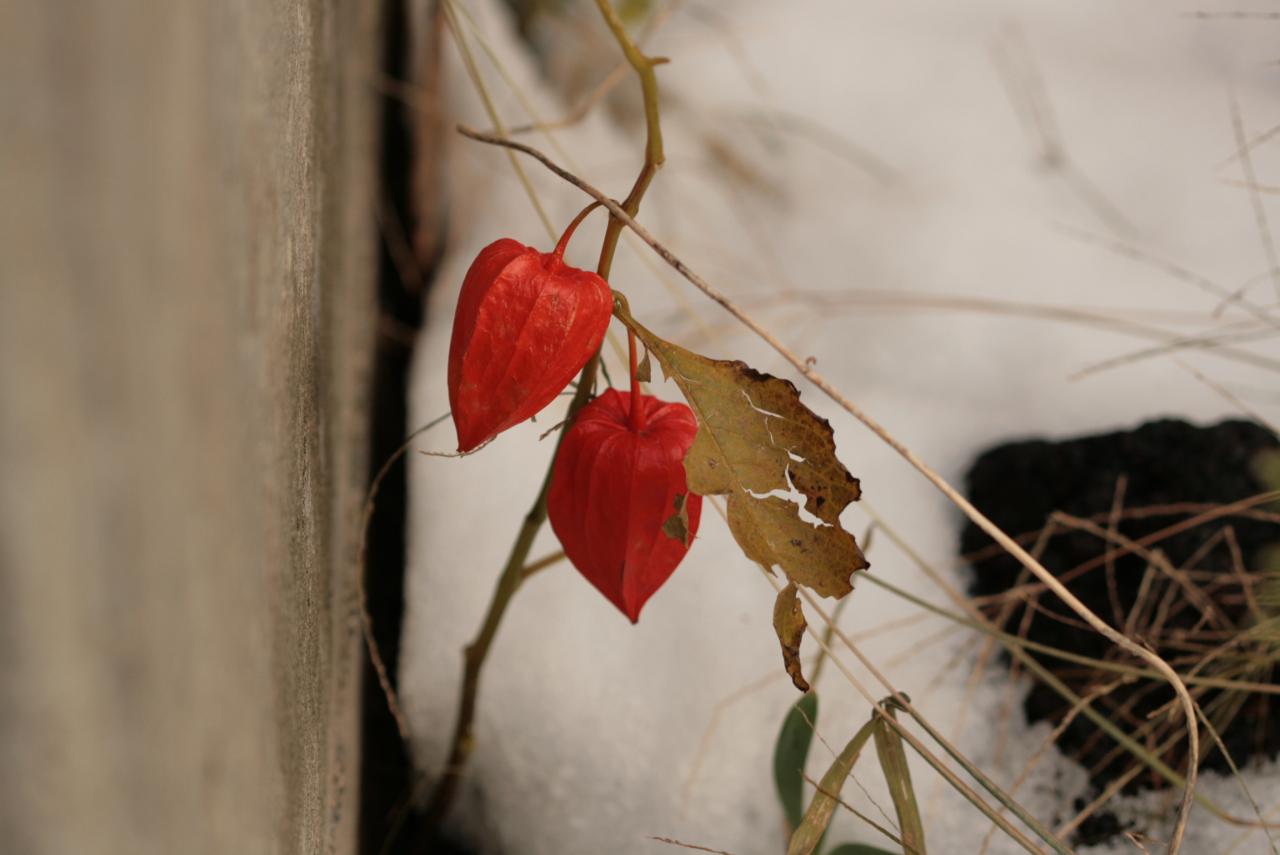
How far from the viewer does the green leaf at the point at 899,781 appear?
1.35ft

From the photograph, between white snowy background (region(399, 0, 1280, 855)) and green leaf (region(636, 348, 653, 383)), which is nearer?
green leaf (region(636, 348, 653, 383))

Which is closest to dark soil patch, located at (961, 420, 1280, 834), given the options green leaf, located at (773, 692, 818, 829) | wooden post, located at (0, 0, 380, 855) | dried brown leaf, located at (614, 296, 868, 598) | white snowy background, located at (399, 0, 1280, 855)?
white snowy background, located at (399, 0, 1280, 855)

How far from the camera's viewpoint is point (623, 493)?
0.38m

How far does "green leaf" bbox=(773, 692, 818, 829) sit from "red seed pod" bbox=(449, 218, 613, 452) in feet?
0.70

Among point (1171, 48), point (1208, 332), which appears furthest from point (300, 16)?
point (1171, 48)

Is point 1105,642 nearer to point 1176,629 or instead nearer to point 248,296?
point 1176,629

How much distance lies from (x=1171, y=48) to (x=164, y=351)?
3.86ft

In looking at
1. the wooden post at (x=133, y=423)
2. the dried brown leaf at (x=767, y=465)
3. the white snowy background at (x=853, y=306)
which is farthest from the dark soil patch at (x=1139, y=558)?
the wooden post at (x=133, y=423)

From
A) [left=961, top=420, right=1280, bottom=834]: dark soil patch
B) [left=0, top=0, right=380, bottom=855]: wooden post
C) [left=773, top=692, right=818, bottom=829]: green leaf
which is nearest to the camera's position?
[left=0, top=0, right=380, bottom=855]: wooden post

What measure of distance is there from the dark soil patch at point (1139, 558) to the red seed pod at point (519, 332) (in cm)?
36

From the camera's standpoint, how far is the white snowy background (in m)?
0.62

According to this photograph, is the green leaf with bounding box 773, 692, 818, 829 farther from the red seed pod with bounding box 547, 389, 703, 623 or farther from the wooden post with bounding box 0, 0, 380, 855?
the wooden post with bounding box 0, 0, 380, 855

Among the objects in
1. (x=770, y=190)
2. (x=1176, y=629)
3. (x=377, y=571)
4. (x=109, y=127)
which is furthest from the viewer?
(x=770, y=190)

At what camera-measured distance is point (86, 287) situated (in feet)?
0.57
